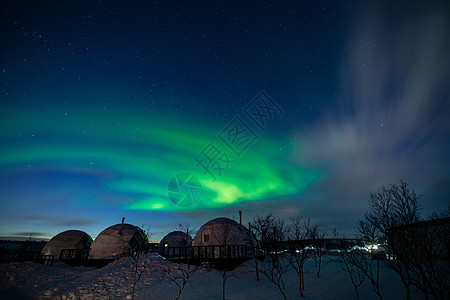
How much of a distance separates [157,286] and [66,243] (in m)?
24.1

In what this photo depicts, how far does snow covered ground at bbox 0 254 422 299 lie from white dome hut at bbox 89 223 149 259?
9.57m

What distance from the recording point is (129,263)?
1572 centimetres

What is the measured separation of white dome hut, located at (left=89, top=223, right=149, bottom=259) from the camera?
83.5ft

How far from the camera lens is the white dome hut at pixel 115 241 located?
25438 mm

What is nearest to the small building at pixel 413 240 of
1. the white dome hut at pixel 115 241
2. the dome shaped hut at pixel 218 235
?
the dome shaped hut at pixel 218 235

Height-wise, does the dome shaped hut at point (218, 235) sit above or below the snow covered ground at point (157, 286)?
above

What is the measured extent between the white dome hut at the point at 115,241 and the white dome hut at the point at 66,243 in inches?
133

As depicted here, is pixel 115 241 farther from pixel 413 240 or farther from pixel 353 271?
pixel 413 240

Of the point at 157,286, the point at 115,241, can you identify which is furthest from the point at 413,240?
the point at 115,241

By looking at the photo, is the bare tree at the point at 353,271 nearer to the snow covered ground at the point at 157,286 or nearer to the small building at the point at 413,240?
the snow covered ground at the point at 157,286

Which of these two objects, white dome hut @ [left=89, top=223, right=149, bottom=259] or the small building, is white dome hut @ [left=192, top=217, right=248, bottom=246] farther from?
the small building

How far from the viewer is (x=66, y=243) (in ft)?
94.0

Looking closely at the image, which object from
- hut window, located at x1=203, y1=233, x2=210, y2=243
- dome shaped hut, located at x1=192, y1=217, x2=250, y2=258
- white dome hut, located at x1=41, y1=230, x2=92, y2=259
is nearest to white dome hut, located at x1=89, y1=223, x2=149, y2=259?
white dome hut, located at x1=41, y1=230, x2=92, y2=259

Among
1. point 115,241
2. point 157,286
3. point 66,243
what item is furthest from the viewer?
point 66,243
